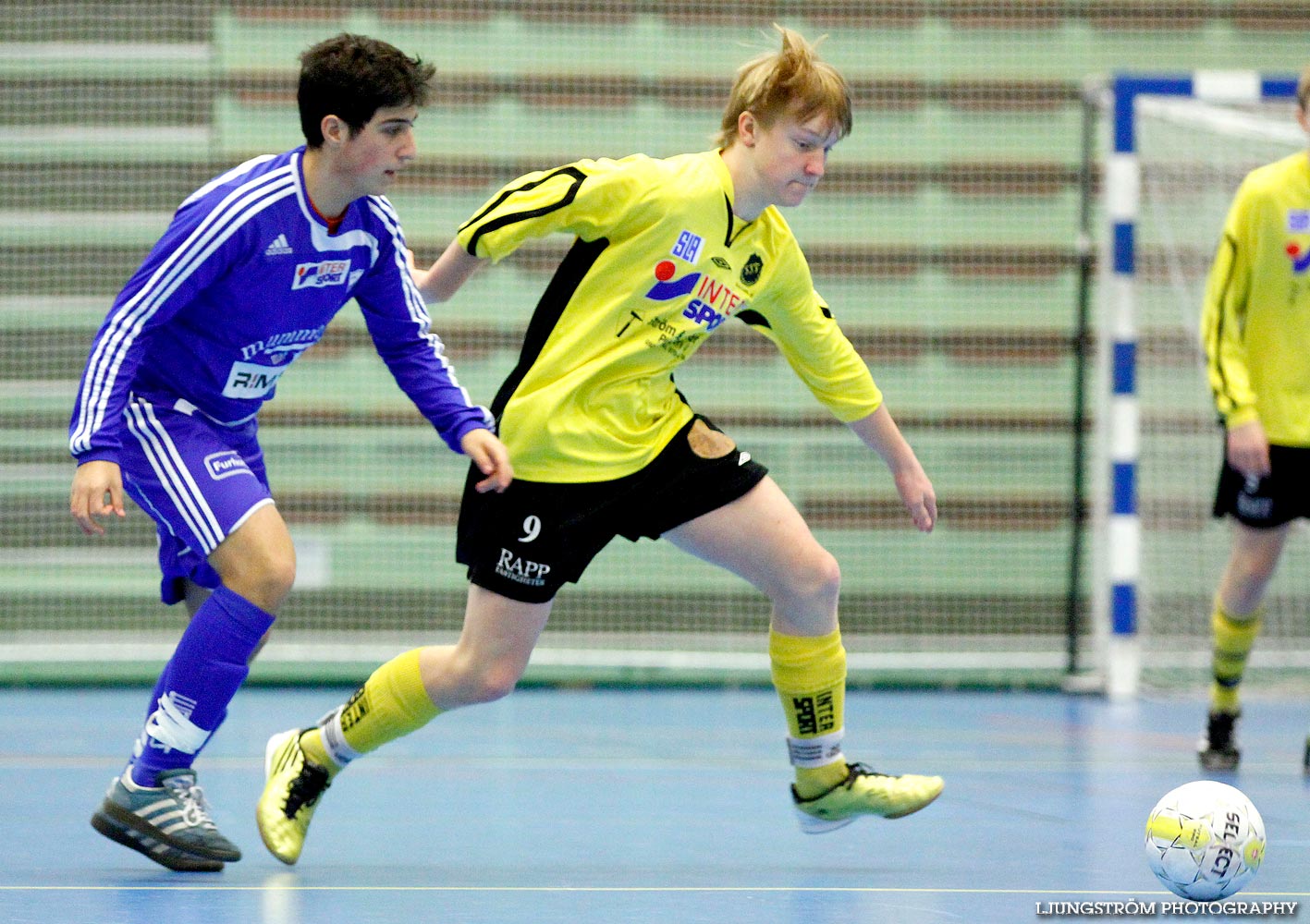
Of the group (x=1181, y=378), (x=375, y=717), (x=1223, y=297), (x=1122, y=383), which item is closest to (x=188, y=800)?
(x=375, y=717)

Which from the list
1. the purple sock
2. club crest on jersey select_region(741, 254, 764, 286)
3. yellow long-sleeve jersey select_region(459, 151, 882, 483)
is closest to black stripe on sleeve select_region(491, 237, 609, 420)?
yellow long-sleeve jersey select_region(459, 151, 882, 483)

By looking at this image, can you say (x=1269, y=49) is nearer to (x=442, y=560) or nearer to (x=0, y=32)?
(x=442, y=560)

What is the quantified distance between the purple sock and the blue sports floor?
0.76ft

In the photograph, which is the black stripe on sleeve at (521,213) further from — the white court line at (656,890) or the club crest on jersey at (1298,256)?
the club crest on jersey at (1298,256)

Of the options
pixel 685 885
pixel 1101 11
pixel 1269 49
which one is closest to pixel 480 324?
pixel 1101 11

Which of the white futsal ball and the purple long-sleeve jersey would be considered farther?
the purple long-sleeve jersey

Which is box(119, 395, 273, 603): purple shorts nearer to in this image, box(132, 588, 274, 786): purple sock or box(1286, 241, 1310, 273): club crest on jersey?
box(132, 588, 274, 786): purple sock

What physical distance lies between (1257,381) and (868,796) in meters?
2.11

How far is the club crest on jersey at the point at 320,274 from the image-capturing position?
3246 mm

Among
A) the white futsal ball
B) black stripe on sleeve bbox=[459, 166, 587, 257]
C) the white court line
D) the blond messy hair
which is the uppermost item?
the blond messy hair

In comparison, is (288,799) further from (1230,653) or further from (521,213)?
(1230,653)

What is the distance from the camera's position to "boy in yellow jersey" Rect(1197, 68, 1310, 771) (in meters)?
4.77

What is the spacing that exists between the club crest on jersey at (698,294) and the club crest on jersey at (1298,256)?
2143 mm

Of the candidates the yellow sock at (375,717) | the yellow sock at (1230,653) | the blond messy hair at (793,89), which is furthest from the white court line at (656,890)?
the yellow sock at (1230,653)
